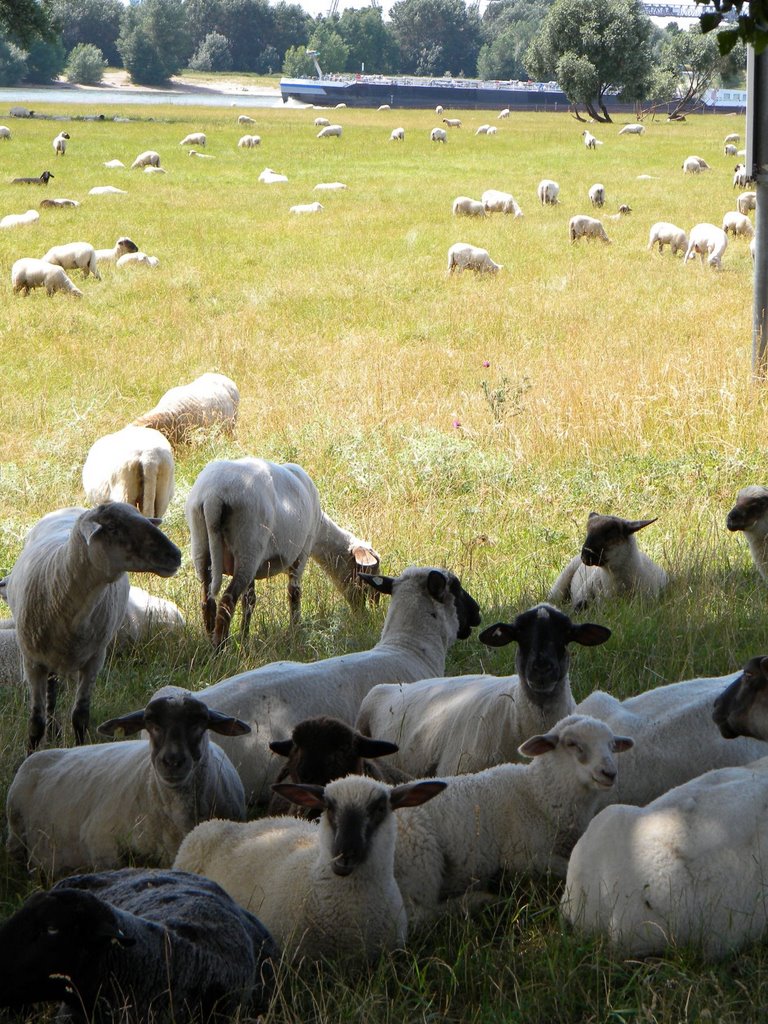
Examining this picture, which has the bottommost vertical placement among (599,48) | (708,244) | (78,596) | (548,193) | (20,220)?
(78,596)

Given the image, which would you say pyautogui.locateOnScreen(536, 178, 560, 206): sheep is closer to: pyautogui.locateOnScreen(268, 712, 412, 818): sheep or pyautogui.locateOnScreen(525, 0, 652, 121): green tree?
pyautogui.locateOnScreen(268, 712, 412, 818): sheep

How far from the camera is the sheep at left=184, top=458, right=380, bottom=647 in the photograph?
738cm

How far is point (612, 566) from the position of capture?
7094 millimetres

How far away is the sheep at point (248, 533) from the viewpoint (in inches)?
290

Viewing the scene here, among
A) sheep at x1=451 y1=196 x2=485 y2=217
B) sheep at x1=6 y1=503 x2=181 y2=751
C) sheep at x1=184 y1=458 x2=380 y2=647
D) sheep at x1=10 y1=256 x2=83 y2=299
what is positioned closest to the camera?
sheep at x1=6 y1=503 x2=181 y2=751

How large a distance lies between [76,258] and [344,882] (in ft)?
67.6

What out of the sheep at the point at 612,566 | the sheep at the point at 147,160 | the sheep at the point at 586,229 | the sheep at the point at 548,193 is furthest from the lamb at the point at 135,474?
the sheep at the point at 147,160

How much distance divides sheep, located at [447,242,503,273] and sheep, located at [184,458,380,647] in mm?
15396

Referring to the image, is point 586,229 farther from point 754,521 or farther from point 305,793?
point 305,793

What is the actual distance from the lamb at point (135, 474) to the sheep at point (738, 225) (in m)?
21.8

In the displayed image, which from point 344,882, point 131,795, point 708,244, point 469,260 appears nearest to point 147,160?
point 469,260

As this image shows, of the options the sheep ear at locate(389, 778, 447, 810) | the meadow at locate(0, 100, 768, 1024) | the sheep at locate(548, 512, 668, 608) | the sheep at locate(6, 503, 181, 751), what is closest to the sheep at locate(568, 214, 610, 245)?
the meadow at locate(0, 100, 768, 1024)

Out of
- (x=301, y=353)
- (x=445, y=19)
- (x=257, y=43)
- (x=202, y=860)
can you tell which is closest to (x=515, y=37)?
(x=445, y=19)

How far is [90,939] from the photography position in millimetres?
2959
